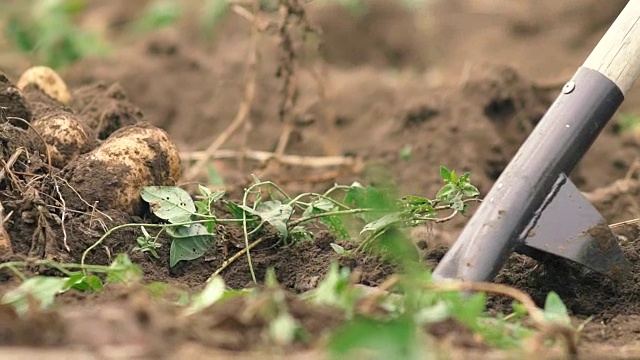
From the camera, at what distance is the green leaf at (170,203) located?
2443 mm

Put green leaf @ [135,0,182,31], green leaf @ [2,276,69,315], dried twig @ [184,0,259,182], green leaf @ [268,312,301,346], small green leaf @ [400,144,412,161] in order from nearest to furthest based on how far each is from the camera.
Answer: green leaf @ [268,312,301,346] → green leaf @ [2,276,69,315] → dried twig @ [184,0,259,182] → small green leaf @ [400,144,412,161] → green leaf @ [135,0,182,31]

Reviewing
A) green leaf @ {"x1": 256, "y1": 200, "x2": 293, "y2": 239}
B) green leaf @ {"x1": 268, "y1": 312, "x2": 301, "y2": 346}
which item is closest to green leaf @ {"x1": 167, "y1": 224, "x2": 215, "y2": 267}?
green leaf @ {"x1": 256, "y1": 200, "x2": 293, "y2": 239}

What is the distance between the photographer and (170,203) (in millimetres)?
2479

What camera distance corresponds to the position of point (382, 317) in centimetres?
171

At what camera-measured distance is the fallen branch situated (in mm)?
4020

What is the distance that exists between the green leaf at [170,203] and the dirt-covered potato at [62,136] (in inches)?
9.4

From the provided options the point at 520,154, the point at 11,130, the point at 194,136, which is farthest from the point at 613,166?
the point at 11,130

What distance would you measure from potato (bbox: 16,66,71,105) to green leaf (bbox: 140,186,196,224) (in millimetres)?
767

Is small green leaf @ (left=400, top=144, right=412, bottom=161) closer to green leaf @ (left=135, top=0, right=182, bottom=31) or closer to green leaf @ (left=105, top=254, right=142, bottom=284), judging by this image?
green leaf @ (left=135, top=0, right=182, bottom=31)

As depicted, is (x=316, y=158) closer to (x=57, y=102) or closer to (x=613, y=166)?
(x=613, y=166)

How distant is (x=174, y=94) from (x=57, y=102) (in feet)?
6.50

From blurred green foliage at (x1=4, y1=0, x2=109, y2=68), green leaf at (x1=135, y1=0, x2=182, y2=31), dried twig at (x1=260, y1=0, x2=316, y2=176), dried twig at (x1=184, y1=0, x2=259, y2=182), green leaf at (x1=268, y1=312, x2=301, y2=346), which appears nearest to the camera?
green leaf at (x1=268, y1=312, x2=301, y2=346)

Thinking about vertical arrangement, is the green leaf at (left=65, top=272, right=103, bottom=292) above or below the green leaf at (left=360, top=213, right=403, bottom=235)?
below

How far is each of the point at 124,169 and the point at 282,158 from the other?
5.36 ft
